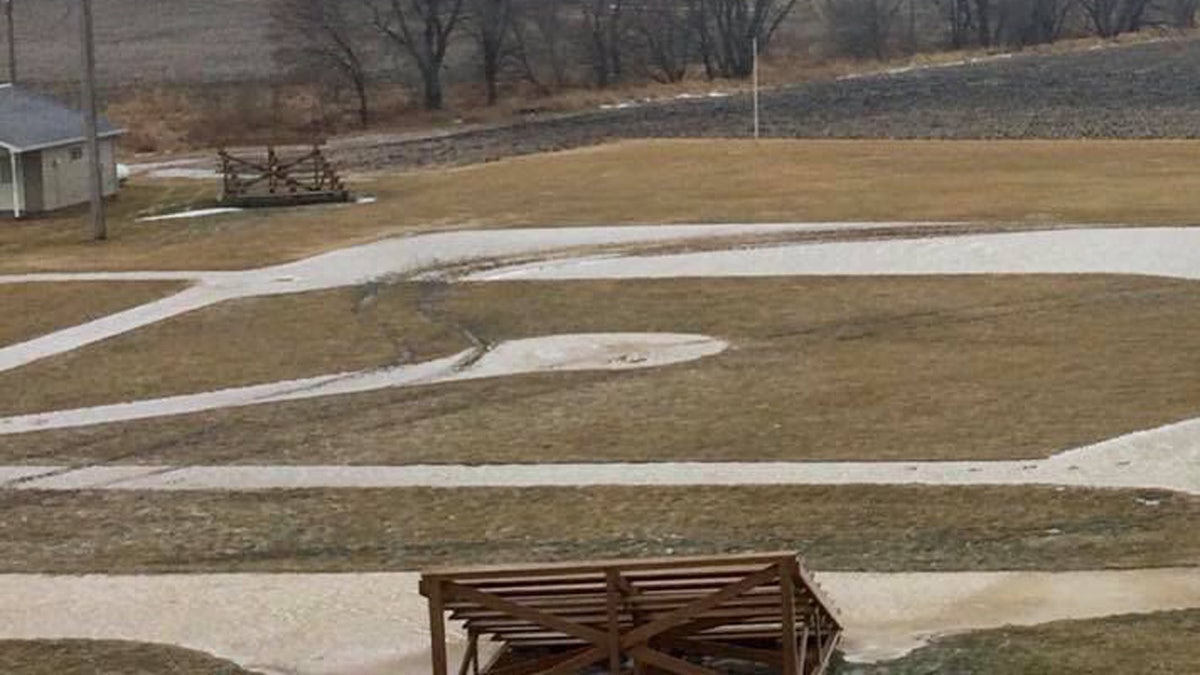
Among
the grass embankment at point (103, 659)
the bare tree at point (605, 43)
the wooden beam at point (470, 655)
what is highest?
the bare tree at point (605, 43)

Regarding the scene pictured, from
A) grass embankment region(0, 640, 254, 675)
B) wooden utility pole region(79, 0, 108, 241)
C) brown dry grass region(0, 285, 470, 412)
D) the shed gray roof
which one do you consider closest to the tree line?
the shed gray roof

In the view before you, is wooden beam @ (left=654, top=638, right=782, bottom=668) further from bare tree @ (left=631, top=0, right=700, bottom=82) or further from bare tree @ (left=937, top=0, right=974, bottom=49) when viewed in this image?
bare tree @ (left=937, top=0, right=974, bottom=49)

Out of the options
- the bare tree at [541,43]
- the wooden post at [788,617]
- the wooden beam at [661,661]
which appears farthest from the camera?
the bare tree at [541,43]

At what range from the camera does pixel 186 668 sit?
Answer: 14.7 meters

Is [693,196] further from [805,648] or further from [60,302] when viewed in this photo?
[805,648]

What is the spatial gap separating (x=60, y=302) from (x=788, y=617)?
86.4 feet

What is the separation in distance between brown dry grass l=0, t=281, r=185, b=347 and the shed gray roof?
13.0m

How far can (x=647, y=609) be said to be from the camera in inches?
519

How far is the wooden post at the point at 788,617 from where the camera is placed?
1265 centimetres

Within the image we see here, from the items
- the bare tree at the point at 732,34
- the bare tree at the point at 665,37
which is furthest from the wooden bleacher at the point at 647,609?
the bare tree at the point at 732,34

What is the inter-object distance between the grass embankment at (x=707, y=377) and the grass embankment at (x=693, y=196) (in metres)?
9.10

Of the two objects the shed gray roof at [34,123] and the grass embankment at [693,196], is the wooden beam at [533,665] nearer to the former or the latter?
the grass embankment at [693,196]

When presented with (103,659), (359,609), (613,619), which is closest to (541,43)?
(359,609)

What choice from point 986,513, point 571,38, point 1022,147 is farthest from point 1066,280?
point 571,38
